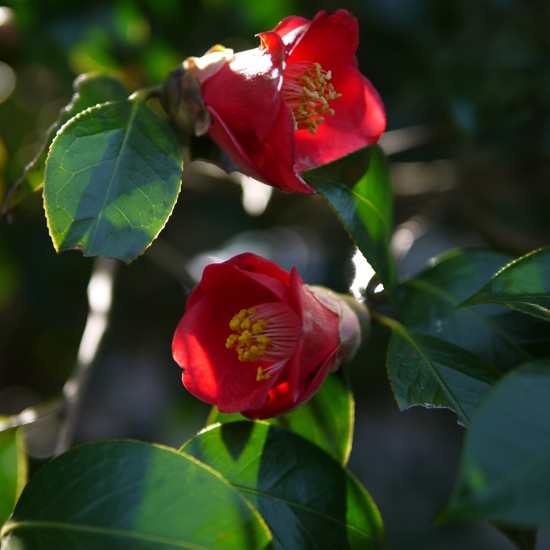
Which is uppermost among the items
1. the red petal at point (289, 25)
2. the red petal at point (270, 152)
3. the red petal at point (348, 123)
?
the red petal at point (289, 25)

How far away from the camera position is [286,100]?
860 millimetres

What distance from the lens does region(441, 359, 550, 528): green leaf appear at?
0.46 m

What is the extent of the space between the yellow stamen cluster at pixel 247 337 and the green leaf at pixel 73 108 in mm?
268

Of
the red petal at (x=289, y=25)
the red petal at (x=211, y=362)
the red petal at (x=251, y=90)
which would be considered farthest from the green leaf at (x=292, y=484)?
the red petal at (x=289, y=25)

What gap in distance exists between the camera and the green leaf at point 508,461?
0.46 meters

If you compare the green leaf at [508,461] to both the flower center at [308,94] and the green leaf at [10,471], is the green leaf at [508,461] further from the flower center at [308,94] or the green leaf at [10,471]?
the green leaf at [10,471]

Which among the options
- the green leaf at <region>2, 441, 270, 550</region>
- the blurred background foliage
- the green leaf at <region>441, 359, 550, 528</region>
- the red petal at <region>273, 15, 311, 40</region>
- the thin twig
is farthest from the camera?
the blurred background foliage

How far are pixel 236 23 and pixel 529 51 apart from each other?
614mm

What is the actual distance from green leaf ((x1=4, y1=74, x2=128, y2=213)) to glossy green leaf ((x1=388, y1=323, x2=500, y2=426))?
1.42ft

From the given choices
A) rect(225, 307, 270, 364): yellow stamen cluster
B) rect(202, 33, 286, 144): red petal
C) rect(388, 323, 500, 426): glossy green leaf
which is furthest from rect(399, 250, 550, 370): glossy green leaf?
rect(202, 33, 286, 144): red petal

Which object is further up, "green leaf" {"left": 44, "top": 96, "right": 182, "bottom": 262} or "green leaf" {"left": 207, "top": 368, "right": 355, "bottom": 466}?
"green leaf" {"left": 44, "top": 96, "right": 182, "bottom": 262}

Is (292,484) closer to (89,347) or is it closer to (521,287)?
(521,287)

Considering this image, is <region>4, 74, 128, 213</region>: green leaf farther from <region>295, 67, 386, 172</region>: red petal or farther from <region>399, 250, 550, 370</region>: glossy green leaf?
<region>399, 250, 550, 370</region>: glossy green leaf

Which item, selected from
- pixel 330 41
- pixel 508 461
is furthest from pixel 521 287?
pixel 330 41
